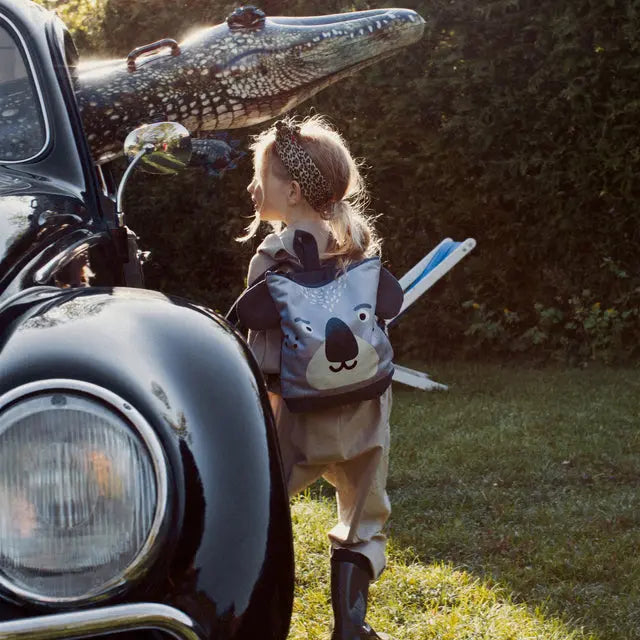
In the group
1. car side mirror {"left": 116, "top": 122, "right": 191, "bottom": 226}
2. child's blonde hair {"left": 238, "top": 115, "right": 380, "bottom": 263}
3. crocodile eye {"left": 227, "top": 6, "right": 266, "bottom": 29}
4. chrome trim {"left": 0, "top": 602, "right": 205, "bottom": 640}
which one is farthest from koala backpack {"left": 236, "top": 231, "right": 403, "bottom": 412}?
crocodile eye {"left": 227, "top": 6, "right": 266, "bottom": 29}

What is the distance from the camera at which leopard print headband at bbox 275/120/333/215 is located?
265cm

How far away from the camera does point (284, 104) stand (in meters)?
3.89

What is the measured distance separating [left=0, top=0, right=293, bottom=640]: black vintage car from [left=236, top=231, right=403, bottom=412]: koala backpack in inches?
32.4

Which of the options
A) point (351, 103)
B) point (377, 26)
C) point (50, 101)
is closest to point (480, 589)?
point (50, 101)

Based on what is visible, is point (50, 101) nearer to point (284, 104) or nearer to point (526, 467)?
point (284, 104)

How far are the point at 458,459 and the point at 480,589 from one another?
1.72 meters

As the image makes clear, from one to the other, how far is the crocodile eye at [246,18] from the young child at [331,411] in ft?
3.16

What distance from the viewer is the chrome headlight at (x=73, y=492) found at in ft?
4.12

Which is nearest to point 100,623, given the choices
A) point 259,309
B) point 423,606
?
point 259,309

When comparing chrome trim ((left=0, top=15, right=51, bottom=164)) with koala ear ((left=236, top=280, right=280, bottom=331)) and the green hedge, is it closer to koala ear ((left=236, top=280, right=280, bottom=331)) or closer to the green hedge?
koala ear ((left=236, top=280, right=280, bottom=331))

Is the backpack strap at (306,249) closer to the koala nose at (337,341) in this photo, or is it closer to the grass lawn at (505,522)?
the koala nose at (337,341)

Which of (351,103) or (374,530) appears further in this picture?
(351,103)

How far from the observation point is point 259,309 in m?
2.47

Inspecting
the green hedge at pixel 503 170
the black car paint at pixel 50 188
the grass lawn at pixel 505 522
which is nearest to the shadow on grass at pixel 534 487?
the grass lawn at pixel 505 522
